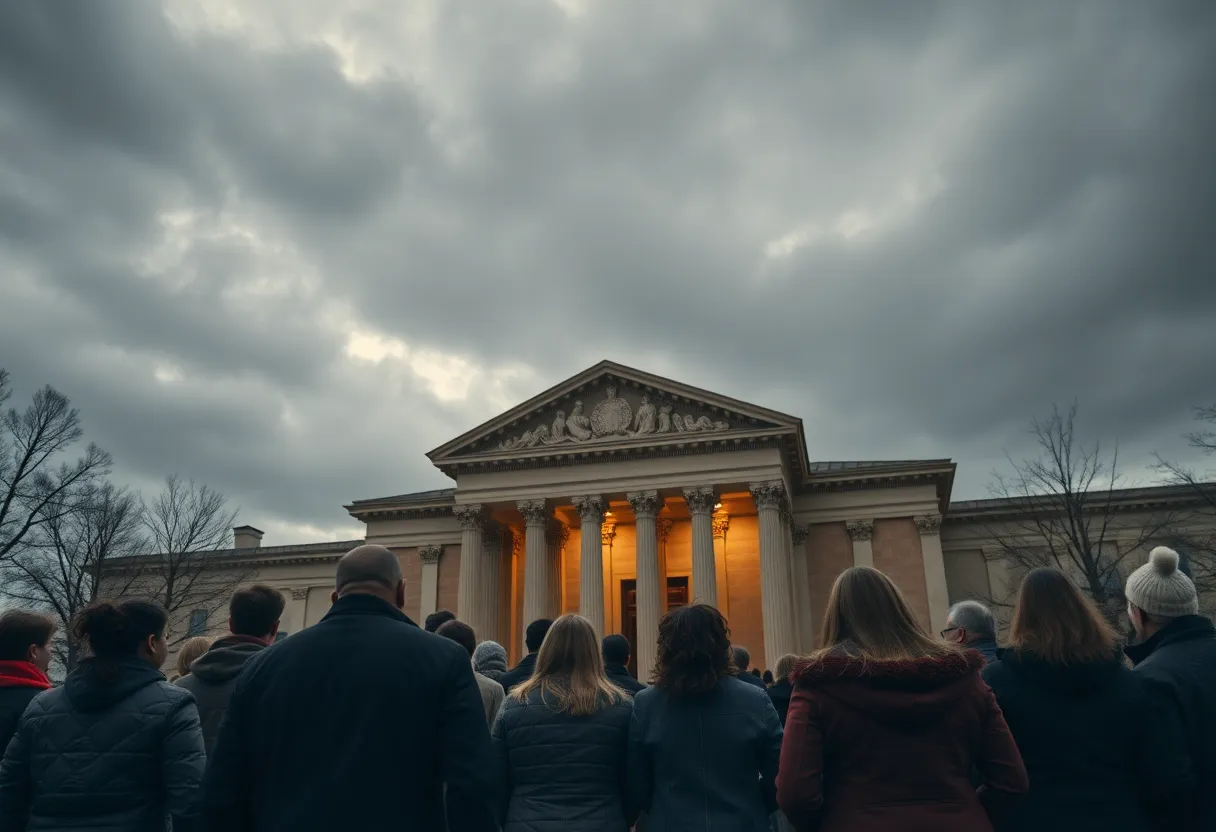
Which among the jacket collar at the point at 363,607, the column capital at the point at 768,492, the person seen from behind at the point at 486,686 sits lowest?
the person seen from behind at the point at 486,686

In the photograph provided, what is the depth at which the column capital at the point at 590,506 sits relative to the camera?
32.3 metres

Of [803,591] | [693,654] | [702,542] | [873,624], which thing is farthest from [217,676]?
[803,591]

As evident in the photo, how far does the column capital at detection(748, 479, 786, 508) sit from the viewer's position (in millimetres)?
30922

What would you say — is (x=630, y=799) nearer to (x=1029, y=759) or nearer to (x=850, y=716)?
(x=850, y=716)

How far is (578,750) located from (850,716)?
1.85 m

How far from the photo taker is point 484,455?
33.9 metres

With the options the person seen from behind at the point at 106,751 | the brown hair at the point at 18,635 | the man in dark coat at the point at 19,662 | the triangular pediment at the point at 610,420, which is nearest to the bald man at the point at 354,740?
the person seen from behind at the point at 106,751

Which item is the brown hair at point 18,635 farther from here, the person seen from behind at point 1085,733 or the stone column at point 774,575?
the stone column at point 774,575

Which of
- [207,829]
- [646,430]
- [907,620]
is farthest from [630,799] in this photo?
[646,430]

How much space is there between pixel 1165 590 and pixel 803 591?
30047 millimetres

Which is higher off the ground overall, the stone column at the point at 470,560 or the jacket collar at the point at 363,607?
the stone column at the point at 470,560

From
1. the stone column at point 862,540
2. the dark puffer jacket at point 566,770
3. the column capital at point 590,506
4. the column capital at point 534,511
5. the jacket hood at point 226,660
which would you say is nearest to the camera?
the dark puffer jacket at point 566,770

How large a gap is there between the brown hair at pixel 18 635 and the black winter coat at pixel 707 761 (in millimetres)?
4244

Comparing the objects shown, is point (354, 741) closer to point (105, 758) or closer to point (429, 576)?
point (105, 758)
